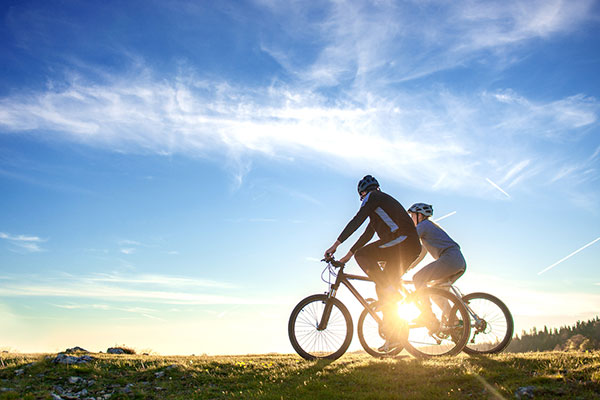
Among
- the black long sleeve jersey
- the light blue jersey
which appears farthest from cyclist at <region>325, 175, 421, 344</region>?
the light blue jersey

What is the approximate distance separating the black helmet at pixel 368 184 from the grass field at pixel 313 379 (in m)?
4.09

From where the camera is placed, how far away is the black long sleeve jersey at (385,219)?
1018 centimetres

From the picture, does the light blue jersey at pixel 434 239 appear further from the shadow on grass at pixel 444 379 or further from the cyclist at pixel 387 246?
the shadow on grass at pixel 444 379

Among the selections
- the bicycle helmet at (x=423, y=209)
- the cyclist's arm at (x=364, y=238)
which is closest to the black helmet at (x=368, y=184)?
the cyclist's arm at (x=364, y=238)

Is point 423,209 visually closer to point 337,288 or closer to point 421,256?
point 421,256

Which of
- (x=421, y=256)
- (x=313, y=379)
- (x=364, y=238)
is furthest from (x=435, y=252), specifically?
(x=313, y=379)

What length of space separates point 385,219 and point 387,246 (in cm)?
64

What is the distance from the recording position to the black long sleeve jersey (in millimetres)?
10180

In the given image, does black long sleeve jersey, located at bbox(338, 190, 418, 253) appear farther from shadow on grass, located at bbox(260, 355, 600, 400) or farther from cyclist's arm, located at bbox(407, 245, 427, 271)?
Result: shadow on grass, located at bbox(260, 355, 600, 400)

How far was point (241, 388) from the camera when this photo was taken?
9086mm

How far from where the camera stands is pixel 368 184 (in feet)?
35.5

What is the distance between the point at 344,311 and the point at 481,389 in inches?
149

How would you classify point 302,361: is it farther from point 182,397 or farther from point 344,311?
point 182,397

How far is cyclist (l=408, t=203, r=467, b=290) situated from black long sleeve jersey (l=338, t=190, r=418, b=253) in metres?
0.86
